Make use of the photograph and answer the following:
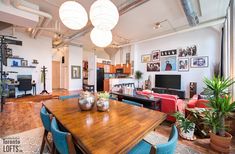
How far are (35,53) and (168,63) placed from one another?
7206 mm

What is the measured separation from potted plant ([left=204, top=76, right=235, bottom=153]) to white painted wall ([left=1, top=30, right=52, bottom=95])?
24.5 feet

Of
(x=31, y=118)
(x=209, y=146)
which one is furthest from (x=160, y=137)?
(x=31, y=118)

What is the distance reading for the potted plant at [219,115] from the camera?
1951mm

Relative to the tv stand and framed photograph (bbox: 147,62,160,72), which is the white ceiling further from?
the tv stand

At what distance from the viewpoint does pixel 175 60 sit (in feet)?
20.4

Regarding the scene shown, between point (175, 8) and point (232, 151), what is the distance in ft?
12.7

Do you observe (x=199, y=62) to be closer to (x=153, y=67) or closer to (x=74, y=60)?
(x=153, y=67)

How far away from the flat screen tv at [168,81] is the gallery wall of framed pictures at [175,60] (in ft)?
1.46

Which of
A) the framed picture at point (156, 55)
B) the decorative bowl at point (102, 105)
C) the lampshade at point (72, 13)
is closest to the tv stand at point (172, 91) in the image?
the framed picture at point (156, 55)

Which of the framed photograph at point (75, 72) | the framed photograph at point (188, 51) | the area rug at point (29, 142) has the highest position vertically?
the framed photograph at point (188, 51)

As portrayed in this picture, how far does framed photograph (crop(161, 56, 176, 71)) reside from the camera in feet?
20.7

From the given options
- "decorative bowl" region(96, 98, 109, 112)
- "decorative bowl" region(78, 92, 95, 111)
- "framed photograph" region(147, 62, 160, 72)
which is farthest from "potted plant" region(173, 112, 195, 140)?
"framed photograph" region(147, 62, 160, 72)

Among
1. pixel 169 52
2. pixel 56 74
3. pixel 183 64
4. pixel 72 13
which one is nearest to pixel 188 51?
pixel 183 64

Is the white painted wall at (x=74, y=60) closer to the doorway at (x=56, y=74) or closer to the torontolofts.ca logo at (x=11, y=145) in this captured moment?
the doorway at (x=56, y=74)
